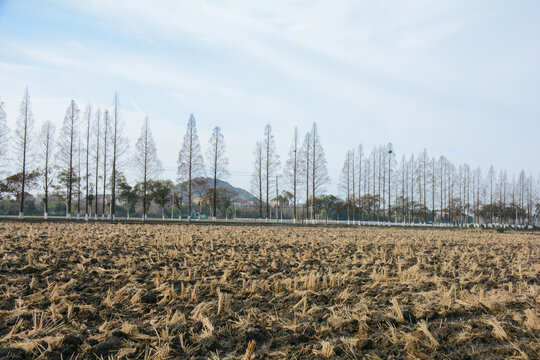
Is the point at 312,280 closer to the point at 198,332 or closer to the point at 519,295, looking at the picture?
the point at 198,332

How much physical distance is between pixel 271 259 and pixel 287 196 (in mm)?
58747

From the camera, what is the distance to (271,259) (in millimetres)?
9234

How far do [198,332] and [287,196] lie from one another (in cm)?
6389

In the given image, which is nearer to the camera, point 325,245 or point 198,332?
point 198,332

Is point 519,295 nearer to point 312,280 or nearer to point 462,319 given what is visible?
point 462,319

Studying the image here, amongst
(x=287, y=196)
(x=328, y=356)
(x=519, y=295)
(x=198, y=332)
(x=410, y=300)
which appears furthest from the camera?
(x=287, y=196)

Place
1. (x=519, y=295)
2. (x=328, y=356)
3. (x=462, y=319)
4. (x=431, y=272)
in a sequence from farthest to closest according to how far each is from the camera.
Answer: (x=431, y=272)
(x=519, y=295)
(x=462, y=319)
(x=328, y=356)

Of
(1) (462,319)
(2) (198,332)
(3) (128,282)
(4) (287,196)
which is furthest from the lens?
(4) (287,196)

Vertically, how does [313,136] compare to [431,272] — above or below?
above

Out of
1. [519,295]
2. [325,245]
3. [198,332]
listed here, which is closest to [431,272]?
[519,295]

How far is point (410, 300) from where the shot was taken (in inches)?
211

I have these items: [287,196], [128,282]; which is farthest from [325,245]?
[287,196]

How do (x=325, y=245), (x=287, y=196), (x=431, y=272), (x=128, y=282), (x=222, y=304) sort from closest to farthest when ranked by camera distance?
(x=222, y=304) → (x=128, y=282) → (x=431, y=272) → (x=325, y=245) → (x=287, y=196)

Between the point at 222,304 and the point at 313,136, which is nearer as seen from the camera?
the point at 222,304
